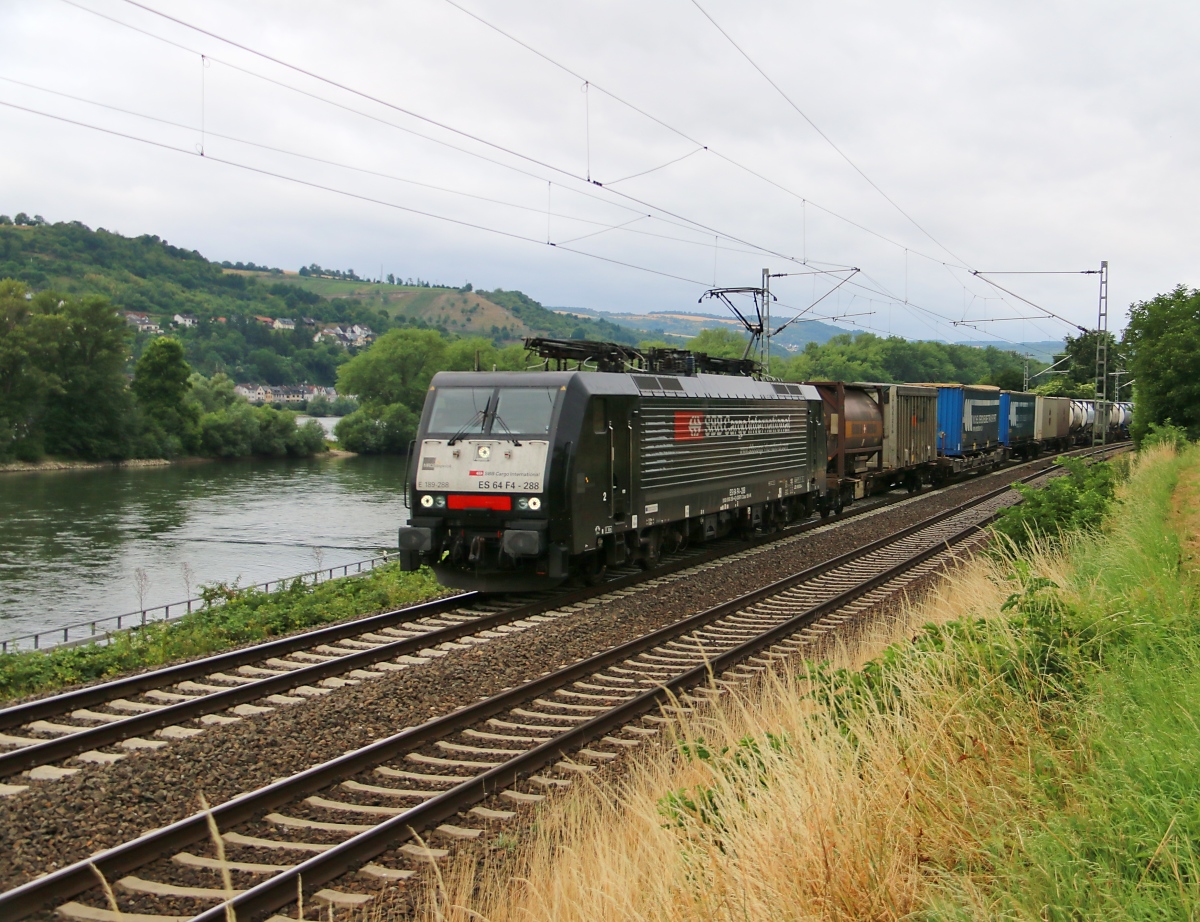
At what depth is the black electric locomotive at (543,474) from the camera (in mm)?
13094

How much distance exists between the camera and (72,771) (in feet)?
23.2

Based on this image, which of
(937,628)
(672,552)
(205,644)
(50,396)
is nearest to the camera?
(937,628)

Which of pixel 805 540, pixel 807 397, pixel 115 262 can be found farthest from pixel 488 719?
pixel 115 262

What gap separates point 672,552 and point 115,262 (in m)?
154

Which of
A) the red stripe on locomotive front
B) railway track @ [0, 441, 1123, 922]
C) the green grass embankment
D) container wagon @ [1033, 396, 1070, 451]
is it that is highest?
container wagon @ [1033, 396, 1070, 451]

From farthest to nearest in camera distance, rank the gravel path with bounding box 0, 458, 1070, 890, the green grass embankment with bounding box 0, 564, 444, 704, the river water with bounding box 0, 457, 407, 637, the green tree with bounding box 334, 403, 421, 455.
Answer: the green tree with bounding box 334, 403, 421, 455 < the river water with bounding box 0, 457, 407, 637 < the green grass embankment with bounding box 0, 564, 444, 704 < the gravel path with bounding box 0, 458, 1070, 890

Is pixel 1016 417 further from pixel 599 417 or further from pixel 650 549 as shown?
pixel 599 417

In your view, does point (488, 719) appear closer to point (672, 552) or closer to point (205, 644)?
point (205, 644)

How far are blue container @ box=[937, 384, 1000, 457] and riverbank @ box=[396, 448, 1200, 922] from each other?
26.8 meters

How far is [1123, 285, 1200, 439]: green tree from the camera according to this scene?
97.5 ft

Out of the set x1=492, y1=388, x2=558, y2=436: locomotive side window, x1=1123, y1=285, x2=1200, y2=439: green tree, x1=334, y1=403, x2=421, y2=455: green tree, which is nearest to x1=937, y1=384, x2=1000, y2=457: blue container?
x1=1123, y1=285, x2=1200, y2=439: green tree

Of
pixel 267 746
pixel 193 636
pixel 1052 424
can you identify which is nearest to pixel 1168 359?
pixel 1052 424

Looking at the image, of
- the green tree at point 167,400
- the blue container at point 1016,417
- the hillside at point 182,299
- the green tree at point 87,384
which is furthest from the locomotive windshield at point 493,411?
the hillside at point 182,299

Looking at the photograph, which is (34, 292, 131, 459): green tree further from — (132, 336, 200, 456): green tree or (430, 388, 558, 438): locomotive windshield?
(430, 388, 558, 438): locomotive windshield
